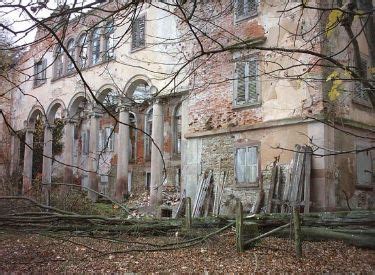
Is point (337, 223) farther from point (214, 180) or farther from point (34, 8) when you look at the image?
point (34, 8)

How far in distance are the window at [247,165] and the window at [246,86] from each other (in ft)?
4.83

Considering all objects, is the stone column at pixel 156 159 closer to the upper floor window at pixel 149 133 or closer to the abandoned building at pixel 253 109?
the abandoned building at pixel 253 109

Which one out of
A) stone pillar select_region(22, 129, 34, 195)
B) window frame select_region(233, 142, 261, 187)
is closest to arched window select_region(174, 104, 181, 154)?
stone pillar select_region(22, 129, 34, 195)

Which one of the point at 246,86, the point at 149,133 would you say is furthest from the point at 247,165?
the point at 149,133

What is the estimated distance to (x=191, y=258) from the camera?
7.77m

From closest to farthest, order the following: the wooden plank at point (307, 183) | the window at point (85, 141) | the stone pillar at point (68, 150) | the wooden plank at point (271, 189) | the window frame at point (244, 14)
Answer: the wooden plank at point (307, 183)
the wooden plank at point (271, 189)
the window frame at point (244, 14)
the stone pillar at point (68, 150)
the window at point (85, 141)

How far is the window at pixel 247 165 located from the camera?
13.2 metres

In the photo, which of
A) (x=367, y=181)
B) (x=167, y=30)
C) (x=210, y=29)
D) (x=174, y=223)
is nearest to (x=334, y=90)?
(x=174, y=223)

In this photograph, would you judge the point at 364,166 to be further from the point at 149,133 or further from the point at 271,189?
the point at 149,133

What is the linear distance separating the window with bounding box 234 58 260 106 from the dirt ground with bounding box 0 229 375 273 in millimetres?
5324

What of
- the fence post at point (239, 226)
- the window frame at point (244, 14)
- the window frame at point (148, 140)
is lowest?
the fence post at point (239, 226)

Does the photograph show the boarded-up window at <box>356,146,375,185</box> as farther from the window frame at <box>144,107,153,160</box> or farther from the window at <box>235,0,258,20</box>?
the window frame at <box>144,107,153,160</box>

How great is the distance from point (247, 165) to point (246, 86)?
2457 millimetres

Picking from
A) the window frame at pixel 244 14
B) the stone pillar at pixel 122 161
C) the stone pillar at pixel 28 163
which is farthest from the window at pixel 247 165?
the stone pillar at pixel 28 163
